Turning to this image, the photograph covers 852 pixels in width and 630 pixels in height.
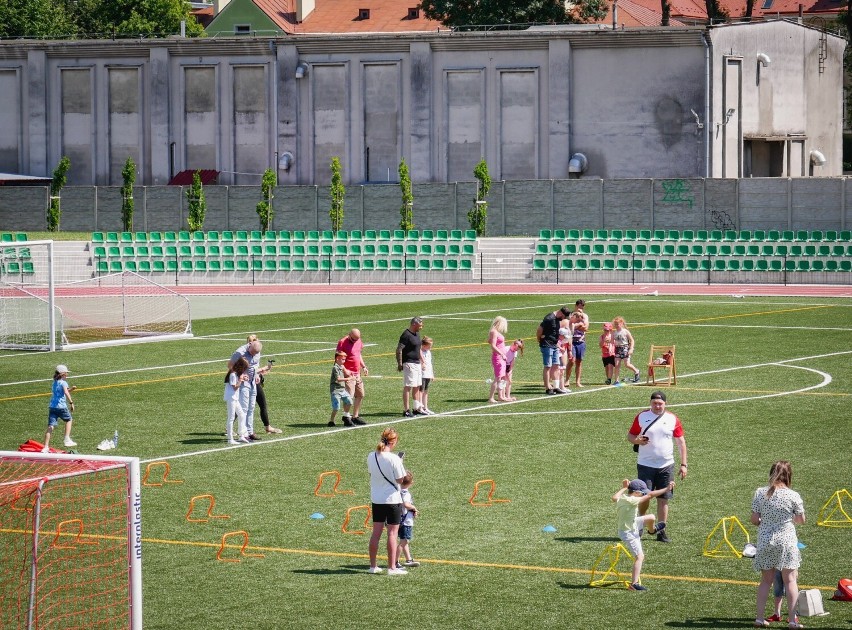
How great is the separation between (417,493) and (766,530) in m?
7.37

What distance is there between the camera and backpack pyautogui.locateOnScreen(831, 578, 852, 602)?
1543 cm

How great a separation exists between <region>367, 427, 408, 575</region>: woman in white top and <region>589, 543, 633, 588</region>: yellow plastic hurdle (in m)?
2.27

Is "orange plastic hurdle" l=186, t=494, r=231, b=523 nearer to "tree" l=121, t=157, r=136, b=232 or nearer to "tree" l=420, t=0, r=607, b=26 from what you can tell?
"tree" l=121, t=157, r=136, b=232

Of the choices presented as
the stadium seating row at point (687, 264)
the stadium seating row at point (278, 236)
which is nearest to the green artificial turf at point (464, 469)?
the stadium seating row at point (687, 264)

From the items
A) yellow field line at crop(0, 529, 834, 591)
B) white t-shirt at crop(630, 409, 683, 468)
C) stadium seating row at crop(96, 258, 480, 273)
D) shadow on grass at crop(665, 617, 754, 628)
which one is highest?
stadium seating row at crop(96, 258, 480, 273)

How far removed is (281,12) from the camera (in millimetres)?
116312

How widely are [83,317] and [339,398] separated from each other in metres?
19.2

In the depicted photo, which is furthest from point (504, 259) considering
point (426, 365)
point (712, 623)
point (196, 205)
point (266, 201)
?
point (712, 623)

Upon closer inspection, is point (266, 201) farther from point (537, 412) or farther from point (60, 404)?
point (60, 404)

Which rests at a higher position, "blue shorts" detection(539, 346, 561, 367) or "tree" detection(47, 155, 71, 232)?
"tree" detection(47, 155, 71, 232)

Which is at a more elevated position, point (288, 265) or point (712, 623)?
point (288, 265)

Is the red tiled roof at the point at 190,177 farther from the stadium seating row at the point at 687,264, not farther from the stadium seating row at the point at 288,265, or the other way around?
the stadium seating row at the point at 687,264

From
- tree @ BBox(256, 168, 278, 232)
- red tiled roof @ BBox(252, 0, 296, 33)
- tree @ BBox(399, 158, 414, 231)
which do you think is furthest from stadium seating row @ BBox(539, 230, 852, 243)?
red tiled roof @ BBox(252, 0, 296, 33)

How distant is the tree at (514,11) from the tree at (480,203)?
840 inches
